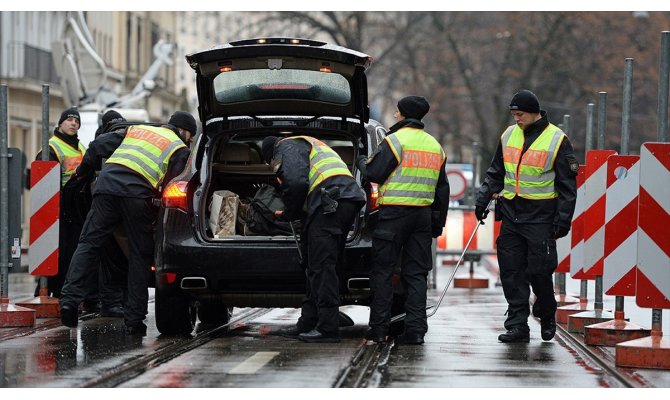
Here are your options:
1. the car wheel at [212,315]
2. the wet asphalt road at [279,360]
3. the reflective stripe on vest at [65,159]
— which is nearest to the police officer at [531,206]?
the wet asphalt road at [279,360]

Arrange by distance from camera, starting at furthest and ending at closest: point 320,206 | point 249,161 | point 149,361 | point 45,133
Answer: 1. point 45,133
2. point 249,161
3. point 320,206
4. point 149,361

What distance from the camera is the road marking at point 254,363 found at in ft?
31.4

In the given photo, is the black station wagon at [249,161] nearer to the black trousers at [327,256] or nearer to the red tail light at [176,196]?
the red tail light at [176,196]

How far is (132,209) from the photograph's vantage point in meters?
12.4

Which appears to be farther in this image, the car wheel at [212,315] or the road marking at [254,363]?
the car wheel at [212,315]

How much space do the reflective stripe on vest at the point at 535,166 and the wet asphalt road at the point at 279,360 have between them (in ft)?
3.62

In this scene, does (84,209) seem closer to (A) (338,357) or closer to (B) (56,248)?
(B) (56,248)

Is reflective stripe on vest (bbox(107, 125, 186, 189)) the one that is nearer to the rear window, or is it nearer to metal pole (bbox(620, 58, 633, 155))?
the rear window

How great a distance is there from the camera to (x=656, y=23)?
57.0 m

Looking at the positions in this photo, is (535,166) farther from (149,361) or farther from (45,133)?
(45,133)

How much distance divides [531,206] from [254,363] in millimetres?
2898

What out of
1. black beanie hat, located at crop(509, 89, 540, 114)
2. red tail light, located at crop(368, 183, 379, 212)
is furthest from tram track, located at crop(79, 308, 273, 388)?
black beanie hat, located at crop(509, 89, 540, 114)

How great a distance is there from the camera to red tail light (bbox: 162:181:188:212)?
1176cm

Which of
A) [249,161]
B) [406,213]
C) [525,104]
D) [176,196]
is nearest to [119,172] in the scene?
[176,196]
